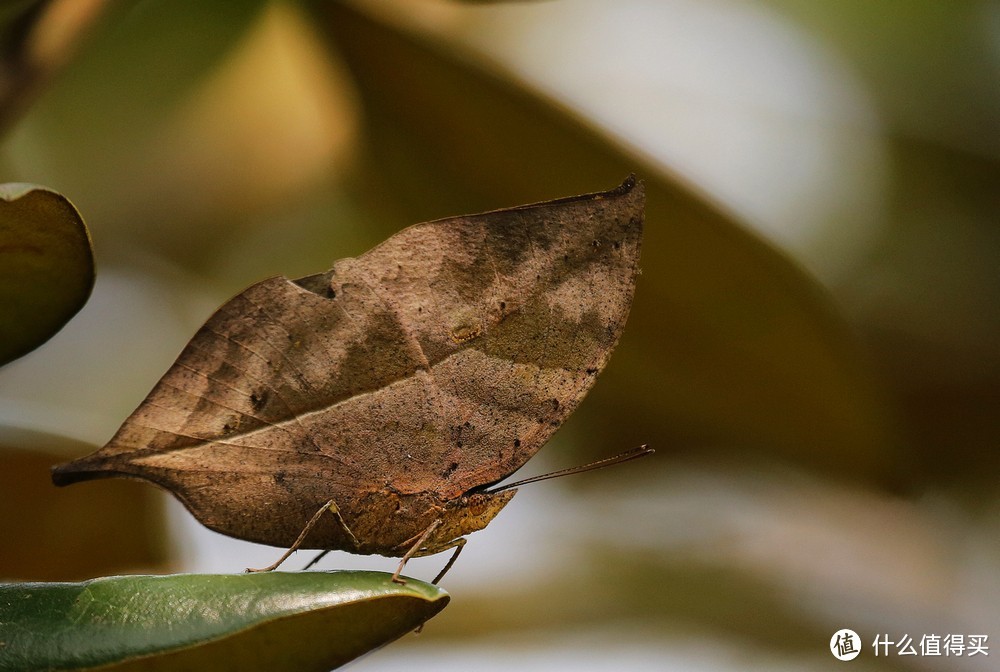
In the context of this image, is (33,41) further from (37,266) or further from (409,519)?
(409,519)

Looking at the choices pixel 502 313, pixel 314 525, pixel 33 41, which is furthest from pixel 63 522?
pixel 502 313

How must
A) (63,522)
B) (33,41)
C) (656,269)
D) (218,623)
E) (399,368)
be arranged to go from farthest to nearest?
(656,269), (63,522), (33,41), (399,368), (218,623)

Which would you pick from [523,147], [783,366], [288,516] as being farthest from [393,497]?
[783,366]

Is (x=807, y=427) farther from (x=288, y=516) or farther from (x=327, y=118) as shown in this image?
(x=288, y=516)

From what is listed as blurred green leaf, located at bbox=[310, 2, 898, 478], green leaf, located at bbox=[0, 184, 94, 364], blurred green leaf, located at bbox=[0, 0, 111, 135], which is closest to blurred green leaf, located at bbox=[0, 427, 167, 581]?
blurred green leaf, located at bbox=[0, 0, 111, 135]

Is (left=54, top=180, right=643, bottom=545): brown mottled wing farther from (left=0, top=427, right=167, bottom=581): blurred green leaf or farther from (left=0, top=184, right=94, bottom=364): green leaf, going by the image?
(left=0, top=427, right=167, bottom=581): blurred green leaf
